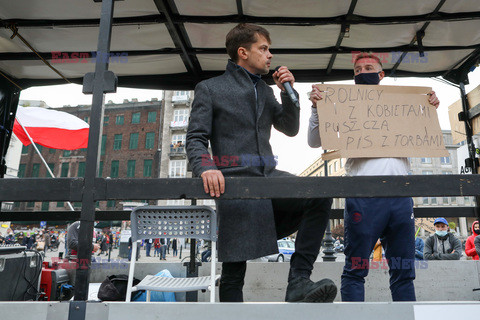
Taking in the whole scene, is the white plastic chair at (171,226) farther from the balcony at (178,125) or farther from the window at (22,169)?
the window at (22,169)

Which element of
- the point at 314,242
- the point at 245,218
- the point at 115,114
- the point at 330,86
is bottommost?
the point at 314,242

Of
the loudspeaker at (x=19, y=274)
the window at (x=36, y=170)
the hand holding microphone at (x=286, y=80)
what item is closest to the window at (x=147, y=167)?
the window at (x=36, y=170)

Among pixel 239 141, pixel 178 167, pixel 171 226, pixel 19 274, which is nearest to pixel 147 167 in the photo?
pixel 178 167

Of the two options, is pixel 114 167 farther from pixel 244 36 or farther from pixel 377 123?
pixel 377 123

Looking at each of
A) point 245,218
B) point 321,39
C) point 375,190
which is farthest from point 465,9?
point 245,218

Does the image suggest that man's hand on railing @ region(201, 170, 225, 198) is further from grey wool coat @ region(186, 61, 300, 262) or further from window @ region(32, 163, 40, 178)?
window @ region(32, 163, 40, 178)

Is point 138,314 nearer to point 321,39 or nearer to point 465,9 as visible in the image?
point 321,39

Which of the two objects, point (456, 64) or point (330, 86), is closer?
point (330, 86)

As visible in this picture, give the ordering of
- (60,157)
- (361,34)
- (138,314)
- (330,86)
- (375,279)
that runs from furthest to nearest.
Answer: (60,157)
(375,279)
(361,34)
(330,86)
(138,314)

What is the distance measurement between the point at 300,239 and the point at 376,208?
689 millimetres

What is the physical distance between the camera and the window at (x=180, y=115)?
1675 inches

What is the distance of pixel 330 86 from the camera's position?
223 cm

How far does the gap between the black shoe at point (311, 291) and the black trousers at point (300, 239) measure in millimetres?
95

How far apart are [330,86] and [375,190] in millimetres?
943
